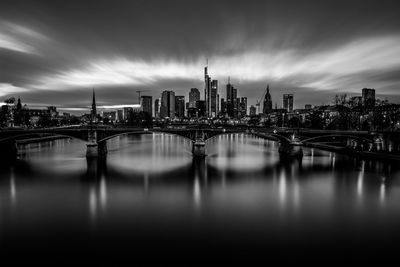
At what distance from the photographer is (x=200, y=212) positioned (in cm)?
1989

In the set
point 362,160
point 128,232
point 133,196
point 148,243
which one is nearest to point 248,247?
point 148,243

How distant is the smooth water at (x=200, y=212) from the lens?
14.3 metres

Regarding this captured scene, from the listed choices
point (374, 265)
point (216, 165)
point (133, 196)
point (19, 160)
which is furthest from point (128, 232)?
point (19, 160)

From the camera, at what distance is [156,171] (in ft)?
117

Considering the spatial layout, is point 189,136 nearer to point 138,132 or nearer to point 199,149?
point 199,149

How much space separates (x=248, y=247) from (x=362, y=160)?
3654 centimetres

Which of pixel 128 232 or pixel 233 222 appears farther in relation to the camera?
→ pixel 233 222

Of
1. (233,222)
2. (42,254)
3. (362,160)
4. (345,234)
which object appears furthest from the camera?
(362,160)

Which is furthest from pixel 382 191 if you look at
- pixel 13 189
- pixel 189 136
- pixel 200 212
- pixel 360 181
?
pixel 13 189

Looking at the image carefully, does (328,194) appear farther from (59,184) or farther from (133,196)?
(59,184)

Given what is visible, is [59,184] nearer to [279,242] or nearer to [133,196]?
[133,196]

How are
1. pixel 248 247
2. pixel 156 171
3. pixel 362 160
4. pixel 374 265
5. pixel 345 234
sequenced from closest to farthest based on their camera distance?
pixel 374 265, pixel 248 247, pixel 345 234, pixel 156 171, pixel 362 160

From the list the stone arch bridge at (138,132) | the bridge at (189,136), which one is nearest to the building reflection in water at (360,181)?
the bridge at (189,136)

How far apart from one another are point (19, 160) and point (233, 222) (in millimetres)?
39324
